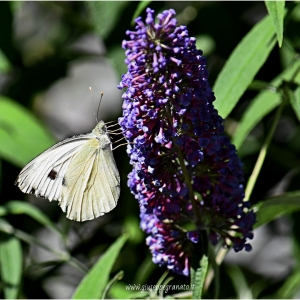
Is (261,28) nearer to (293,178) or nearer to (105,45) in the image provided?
(105,45)

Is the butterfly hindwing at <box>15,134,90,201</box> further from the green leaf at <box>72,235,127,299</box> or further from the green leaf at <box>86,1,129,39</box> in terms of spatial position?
the green leaf at <box>86,1,129,39</box>

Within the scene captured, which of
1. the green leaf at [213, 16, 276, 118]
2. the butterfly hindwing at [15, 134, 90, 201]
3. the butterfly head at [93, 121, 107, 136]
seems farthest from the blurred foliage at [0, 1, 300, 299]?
the butterfly head at [93, 121, 107, 136]

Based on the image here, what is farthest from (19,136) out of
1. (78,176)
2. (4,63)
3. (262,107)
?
(262,107)

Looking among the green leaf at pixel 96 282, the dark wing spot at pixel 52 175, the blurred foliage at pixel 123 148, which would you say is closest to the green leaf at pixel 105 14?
the blurred foliage at pixel 123 148

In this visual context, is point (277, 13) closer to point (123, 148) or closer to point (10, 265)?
point (10, 265)

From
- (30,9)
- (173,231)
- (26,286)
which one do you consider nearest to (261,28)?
(173,231)

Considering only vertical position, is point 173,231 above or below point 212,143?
below

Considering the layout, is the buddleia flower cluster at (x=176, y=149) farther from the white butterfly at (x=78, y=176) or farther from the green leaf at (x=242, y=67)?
the white butterfly at (x=78, y=176)
